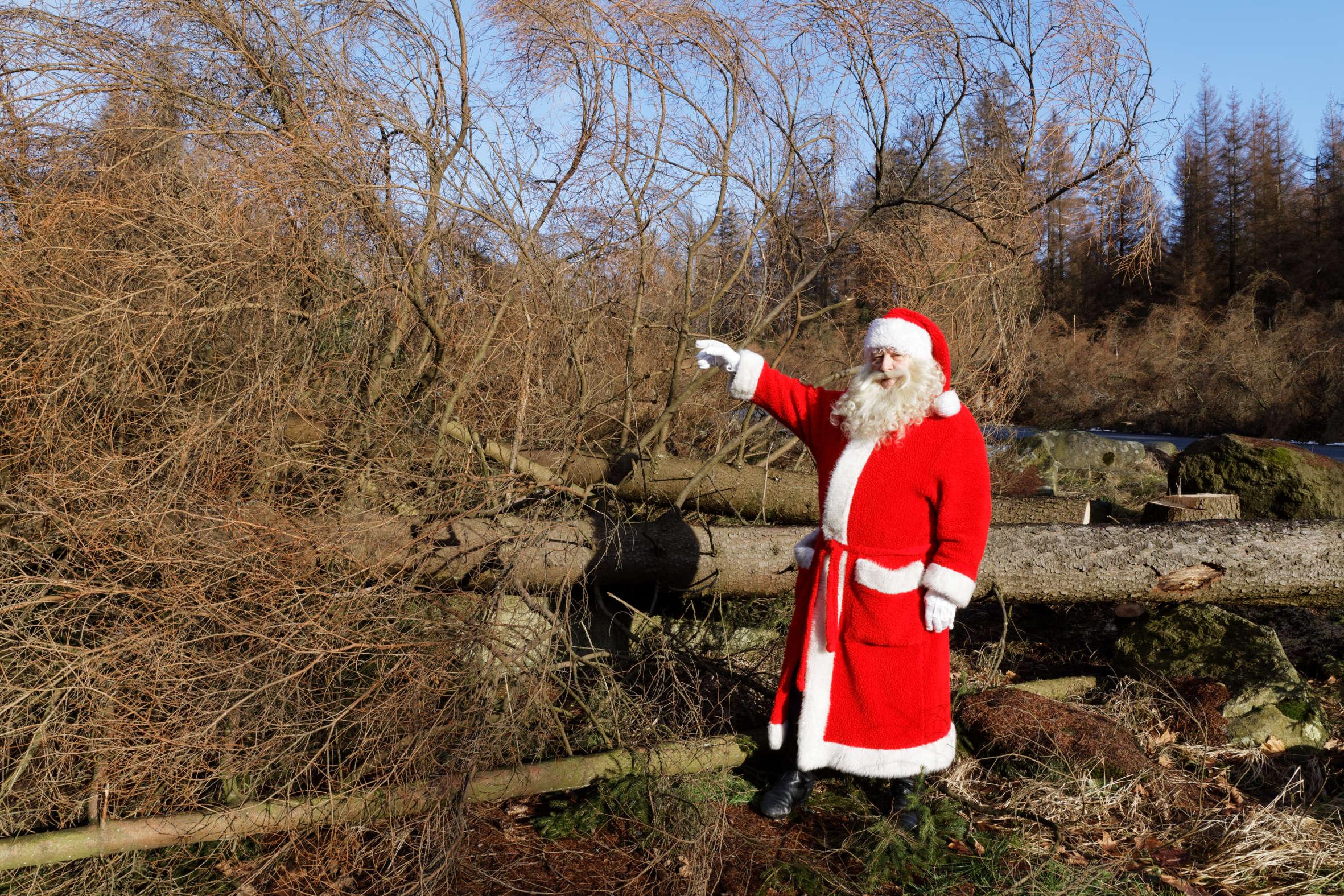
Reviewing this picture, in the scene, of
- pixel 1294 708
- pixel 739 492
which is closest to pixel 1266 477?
pixel 1294 708

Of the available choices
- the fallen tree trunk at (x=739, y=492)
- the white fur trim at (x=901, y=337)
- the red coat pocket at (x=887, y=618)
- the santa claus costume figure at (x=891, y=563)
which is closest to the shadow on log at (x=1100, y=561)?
the fallen tree trunk at (x=739, y=492)

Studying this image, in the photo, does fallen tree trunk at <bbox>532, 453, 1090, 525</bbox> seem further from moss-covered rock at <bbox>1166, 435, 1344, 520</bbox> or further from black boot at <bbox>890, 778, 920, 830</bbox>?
black boot at <bbox>890, 778, 920, 830</bbox>

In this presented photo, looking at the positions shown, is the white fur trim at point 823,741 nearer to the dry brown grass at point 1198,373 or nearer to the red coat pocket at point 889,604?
the red coat pocket at point 889,604

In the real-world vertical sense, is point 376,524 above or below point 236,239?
below

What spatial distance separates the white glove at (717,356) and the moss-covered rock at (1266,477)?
512 cm

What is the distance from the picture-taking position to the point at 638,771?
136 inches

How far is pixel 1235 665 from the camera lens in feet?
14.5

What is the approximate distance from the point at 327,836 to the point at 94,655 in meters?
1.00

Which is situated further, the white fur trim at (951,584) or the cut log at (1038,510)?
the cut log at (1038,510)

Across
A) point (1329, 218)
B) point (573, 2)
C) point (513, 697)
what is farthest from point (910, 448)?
point (1329, 218)

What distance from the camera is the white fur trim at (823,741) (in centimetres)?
328

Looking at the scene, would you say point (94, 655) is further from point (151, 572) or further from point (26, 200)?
point (26, 200)

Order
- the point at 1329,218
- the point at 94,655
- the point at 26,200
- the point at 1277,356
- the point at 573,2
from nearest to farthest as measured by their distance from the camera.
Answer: the point at 94,655 → the point at 26,200 → the point at 573,2 → the point at 1277,356 → the point at 1329,218

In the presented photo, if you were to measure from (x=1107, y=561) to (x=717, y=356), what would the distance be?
2.55 metres
